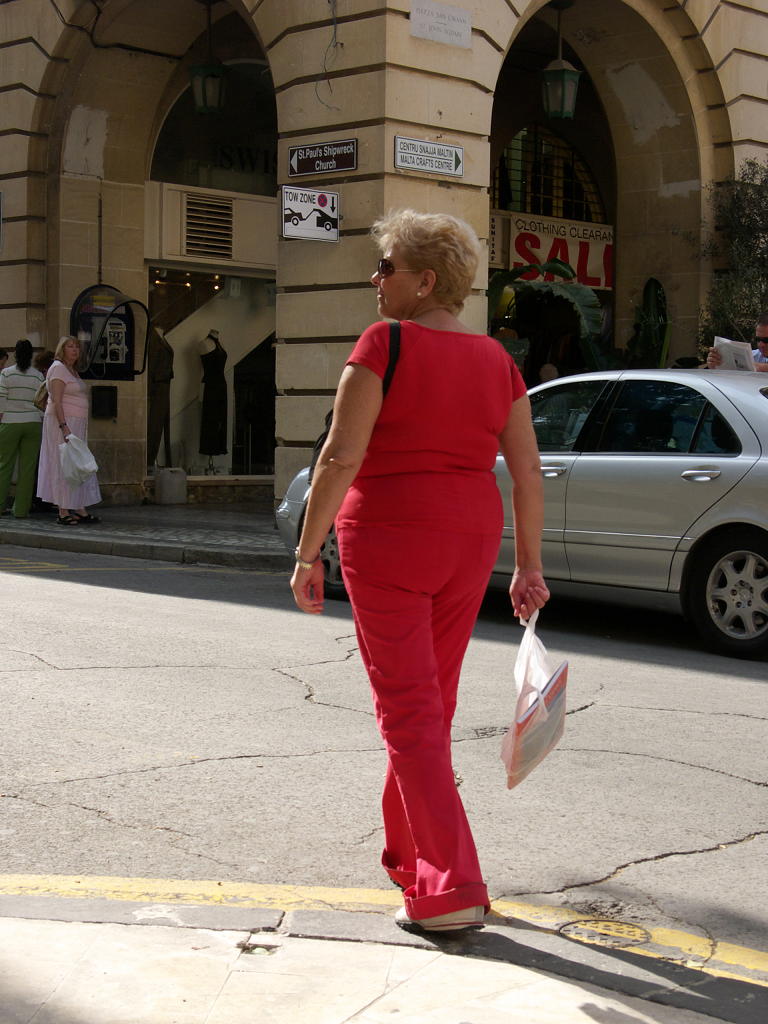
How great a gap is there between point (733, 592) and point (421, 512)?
15.7 feet

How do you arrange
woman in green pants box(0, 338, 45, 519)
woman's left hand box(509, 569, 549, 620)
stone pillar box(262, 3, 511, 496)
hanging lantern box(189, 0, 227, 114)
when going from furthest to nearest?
hanging lantern box(189, 0, 227, 114) < woman in green pants box(0, 338, 45, 519) < stone pillar box(262, 3, 511, 496) < woman's left hand box(509, 569, 549, 620)

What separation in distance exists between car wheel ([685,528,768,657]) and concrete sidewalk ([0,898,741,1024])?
458 cm

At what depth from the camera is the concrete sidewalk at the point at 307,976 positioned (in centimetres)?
299

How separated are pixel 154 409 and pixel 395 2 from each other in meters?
6.46

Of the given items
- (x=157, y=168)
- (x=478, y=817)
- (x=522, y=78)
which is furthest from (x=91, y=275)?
(x=478, y=817)

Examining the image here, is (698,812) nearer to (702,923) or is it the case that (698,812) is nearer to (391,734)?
(702,923)

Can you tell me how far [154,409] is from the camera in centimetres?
1827

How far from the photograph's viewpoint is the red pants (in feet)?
11.5

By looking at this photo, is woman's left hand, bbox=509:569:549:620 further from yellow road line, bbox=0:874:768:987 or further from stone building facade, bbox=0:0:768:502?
stone building facade, bbox=0:0:768:502

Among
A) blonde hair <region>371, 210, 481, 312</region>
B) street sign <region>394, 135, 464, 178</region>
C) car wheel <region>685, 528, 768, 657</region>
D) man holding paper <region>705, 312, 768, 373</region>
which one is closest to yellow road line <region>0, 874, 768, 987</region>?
blonde hair <region>371, 210, 481, 312</region>

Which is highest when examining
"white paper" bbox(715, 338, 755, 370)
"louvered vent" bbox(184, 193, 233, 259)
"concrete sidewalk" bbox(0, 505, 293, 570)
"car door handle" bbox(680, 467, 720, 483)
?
"louvered vent" bbox(184, 193, 233, 259)

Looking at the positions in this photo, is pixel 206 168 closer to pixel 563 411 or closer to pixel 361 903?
pixel 563 411

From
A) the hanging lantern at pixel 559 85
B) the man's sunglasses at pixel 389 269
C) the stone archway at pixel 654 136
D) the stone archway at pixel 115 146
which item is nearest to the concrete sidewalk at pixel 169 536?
the stone archway at pixel 115 146

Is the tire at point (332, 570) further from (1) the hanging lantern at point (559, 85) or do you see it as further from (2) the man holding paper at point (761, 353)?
(1) the hanging lantern at point (559, 85)
